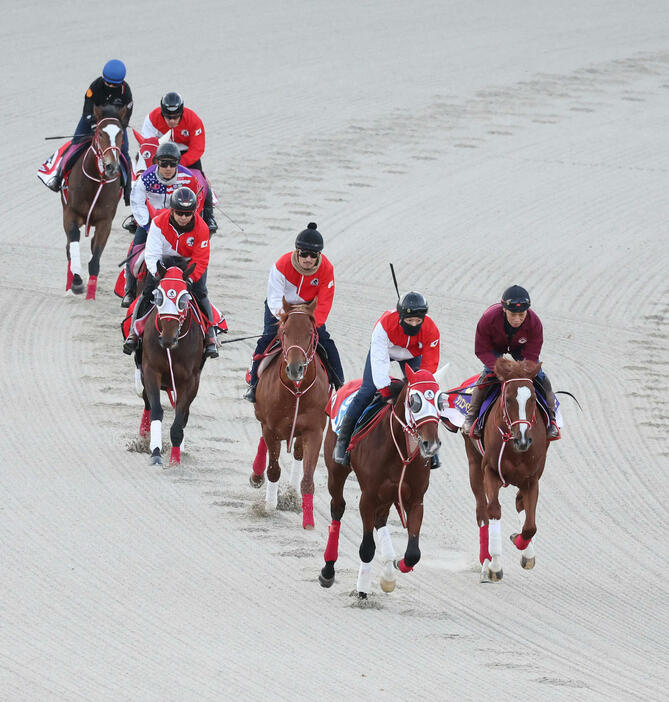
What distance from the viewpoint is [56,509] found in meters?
12.5

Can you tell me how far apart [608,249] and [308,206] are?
5.43 metres

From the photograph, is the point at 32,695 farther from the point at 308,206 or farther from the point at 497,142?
the point at 497,142

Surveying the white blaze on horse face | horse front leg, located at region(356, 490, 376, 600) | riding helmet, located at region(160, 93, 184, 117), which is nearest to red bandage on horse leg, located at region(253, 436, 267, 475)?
horse front leg, located at region(356, 490, 376, 600)

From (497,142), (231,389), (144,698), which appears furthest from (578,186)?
(144,698)

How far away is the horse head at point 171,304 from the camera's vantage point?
13352 millimetres

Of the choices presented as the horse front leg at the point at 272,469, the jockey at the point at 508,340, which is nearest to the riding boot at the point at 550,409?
the jockey at the point at 508,340

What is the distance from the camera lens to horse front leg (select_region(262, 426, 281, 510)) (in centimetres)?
1268

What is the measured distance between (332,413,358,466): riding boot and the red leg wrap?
1.57 m

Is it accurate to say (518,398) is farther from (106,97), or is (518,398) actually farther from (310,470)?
(106,97)

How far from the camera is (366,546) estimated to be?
10.8 meters

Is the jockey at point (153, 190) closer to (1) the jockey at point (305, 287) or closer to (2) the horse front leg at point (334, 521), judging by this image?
(1) the jockey at point (305, 287)

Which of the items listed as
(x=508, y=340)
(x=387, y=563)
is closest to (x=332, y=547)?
(x=387, y=563)

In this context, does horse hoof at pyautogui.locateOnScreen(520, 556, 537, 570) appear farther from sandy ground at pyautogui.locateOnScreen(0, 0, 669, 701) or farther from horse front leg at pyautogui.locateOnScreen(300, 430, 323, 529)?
horse front leg at pyautogui.locateOnScreen(300, 430, 323, 529)

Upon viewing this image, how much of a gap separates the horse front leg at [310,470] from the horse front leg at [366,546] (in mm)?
1690
